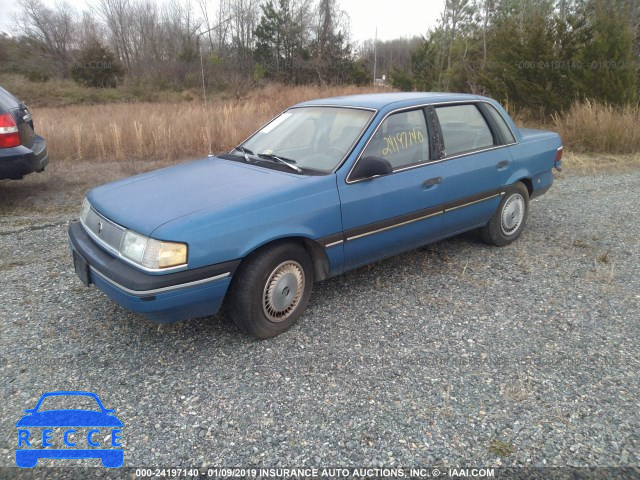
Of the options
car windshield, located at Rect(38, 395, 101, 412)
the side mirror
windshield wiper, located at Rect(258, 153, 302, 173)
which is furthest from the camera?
windshield wiper, located at Rect(258, 153, 302, 173)

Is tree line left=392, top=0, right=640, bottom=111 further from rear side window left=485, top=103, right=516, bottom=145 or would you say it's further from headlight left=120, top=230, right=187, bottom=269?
headlight left=120, top=230, right=187, bottom=269

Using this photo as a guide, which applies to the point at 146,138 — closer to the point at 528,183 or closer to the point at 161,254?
the point at 528,183

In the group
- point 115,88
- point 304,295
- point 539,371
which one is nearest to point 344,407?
point 304,295

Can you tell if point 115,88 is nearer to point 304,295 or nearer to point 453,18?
point 453,18

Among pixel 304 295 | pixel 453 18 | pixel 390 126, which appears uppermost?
pixel 453 18

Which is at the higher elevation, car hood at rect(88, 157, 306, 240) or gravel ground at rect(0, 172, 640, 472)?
car hood at rect(88, 157, 306, 240)

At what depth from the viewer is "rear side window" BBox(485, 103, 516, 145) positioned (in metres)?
4.71

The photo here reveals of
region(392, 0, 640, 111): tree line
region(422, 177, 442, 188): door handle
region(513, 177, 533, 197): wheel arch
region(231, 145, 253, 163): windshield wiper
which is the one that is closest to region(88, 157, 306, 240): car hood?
region(231, 145, 253, 163): windshield wiper

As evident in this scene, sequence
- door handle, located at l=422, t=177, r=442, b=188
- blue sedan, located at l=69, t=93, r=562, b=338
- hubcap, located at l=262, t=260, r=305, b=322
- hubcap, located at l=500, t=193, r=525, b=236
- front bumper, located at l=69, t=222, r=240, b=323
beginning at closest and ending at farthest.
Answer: front bumper, located at l=69, t=222, r=240, b=323
blue sedan, located at l=69, t=93, r=562, b=338
hubcap, located at l=262, t=260, r=305, b=322
door handle, located at l=422, t=177, r=442, b=188
hubcap, located at l=500, t=193, r=525, b=236

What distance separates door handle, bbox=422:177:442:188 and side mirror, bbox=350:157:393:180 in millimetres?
522

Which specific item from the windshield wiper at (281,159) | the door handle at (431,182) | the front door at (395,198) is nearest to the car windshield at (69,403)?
the front door at (395,198)

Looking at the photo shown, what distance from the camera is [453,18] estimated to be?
25.5 meters

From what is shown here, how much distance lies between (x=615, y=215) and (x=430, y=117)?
139 inches

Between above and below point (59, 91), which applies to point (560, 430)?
below
